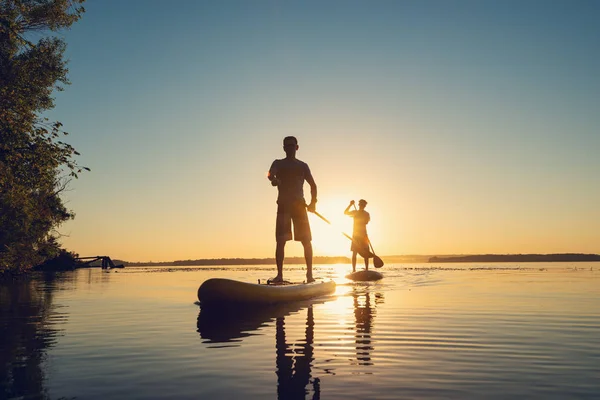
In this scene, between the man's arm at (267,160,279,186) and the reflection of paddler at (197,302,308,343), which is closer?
the reflection of paddler at (197,302,308,343)

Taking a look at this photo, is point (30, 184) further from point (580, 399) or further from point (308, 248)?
point (580, 399)

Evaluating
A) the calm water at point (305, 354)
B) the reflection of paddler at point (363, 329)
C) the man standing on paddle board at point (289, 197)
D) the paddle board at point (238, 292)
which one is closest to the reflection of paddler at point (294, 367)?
the calm water at point (305, 354)

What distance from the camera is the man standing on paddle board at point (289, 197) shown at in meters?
14.0

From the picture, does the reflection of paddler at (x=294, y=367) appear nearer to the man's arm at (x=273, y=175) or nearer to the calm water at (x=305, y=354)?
the calm water at (x=305, y=354)

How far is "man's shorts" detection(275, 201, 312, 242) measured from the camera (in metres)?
14.0

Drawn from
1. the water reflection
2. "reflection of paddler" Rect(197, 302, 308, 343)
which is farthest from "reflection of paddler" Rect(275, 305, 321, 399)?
the water reflection

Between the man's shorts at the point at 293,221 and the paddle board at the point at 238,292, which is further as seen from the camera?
the man's shorts at the point at 293,221

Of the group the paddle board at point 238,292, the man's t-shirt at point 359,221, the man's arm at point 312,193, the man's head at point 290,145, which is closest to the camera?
the paddle board at point 238,292

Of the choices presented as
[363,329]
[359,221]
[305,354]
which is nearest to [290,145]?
[363,329]

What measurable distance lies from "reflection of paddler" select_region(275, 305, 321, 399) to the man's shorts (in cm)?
615

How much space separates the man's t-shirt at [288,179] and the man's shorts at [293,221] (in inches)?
7.4

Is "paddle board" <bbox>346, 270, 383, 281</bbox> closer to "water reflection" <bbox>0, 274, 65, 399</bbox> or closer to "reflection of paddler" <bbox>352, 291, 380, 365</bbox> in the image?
"reflection of paddler" <bbox>352, 291, 380, 365</bbox>

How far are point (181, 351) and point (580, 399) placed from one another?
14.5ft

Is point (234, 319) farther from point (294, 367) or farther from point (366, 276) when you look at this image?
point (366, 276)
